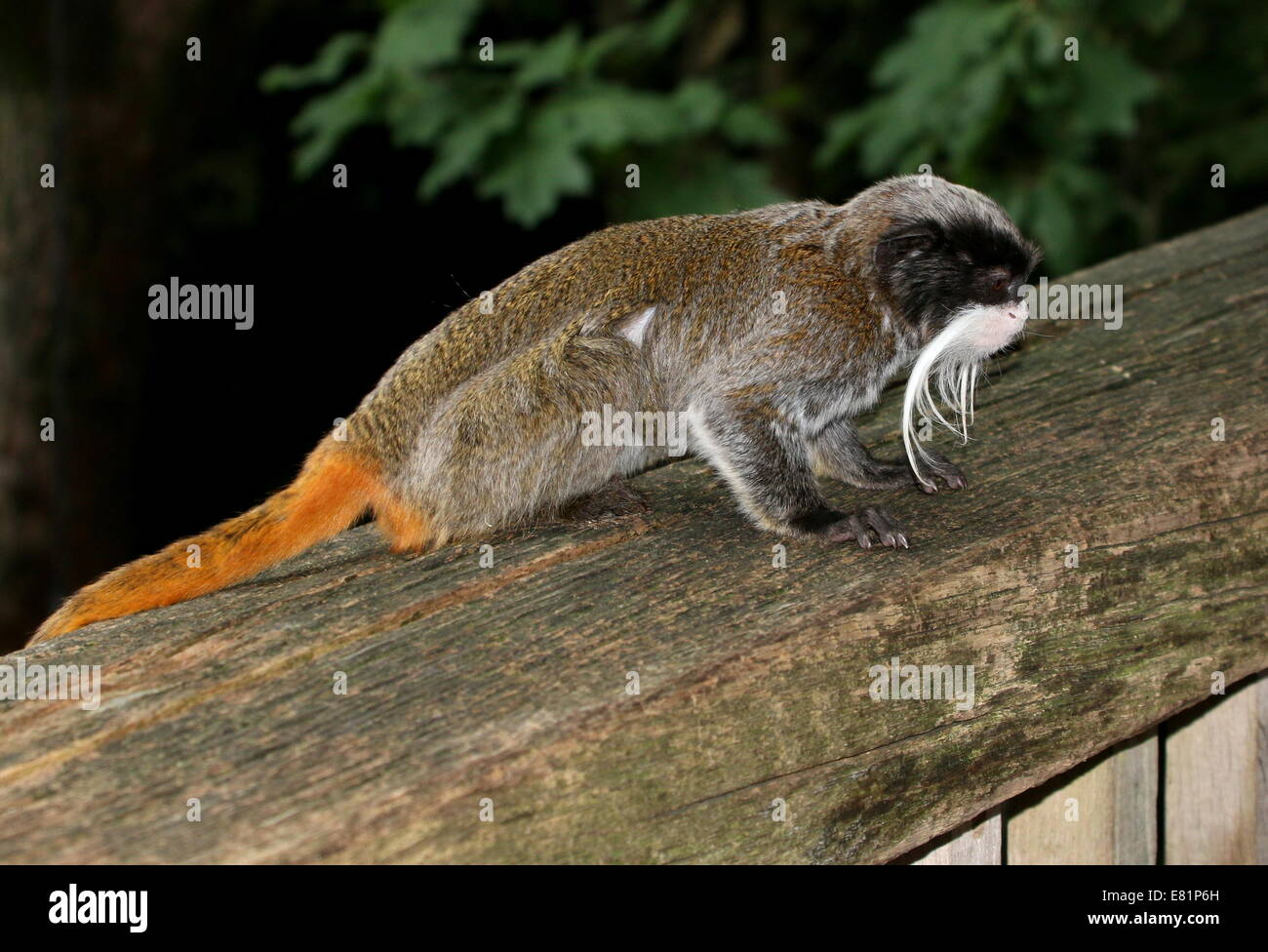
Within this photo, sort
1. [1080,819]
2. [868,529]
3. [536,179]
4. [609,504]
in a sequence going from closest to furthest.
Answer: [1080,819] < [868,529] < [609,504] < [536,179]

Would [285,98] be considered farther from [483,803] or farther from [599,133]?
[483,803]

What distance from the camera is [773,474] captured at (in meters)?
3.39

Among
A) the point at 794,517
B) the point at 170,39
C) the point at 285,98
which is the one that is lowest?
the point at 794,517

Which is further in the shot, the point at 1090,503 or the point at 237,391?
the point at 237,391

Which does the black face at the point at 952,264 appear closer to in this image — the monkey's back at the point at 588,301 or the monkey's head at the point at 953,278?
the monkey's head at the point at 953,278

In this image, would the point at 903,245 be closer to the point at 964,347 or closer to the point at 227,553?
the point at 964,347

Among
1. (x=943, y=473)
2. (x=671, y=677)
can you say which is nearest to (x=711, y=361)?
(x=943, y=473)

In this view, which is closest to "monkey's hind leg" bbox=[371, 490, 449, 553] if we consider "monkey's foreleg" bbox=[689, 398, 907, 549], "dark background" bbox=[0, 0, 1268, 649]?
"monkey's foreleg" bbox=[689, 398, 907, 549]

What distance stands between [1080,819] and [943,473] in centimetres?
82

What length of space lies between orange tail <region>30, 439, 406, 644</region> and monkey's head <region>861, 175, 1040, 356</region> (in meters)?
1.59

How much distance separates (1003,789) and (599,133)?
3943 millimetres

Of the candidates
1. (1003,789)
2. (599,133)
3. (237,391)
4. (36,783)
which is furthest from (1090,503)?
(237,391)

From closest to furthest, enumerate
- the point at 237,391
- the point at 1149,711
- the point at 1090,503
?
the point at 1149,711
the point at 1090,503
the point at 237,391

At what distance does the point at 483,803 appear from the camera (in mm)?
1688
